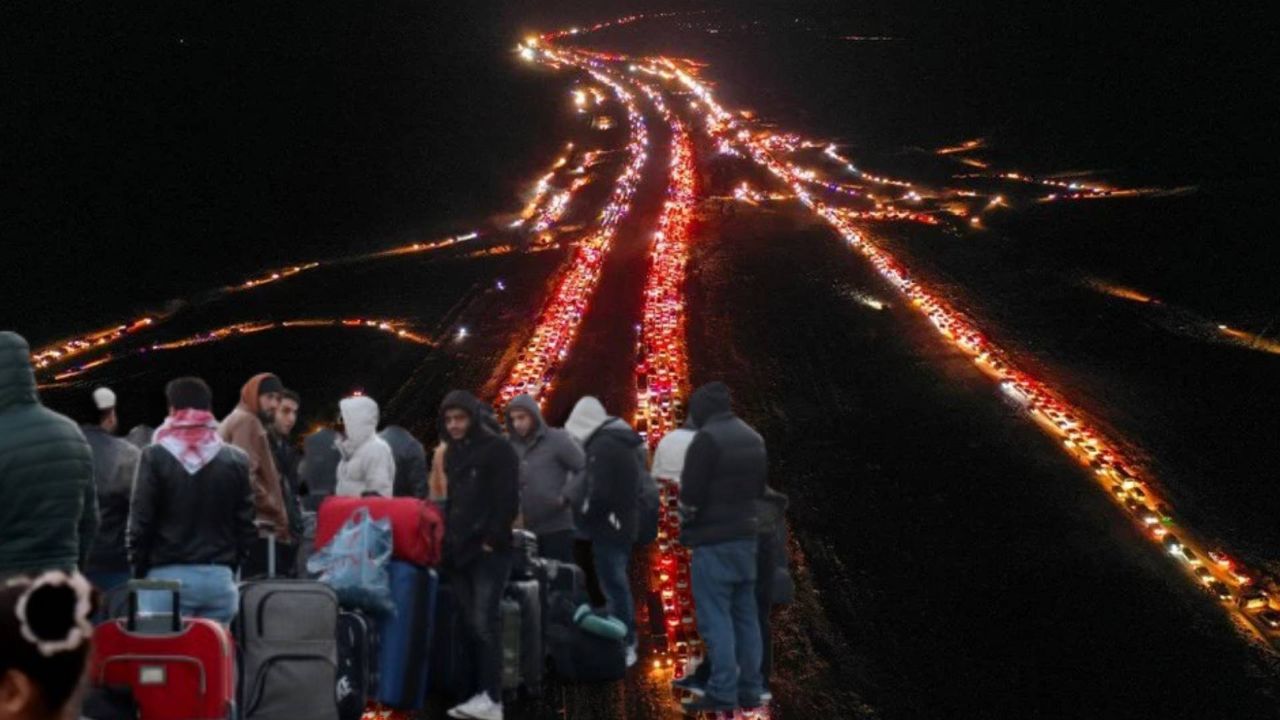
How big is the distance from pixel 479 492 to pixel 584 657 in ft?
5.15

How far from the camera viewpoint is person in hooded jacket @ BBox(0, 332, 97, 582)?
19.7 feet

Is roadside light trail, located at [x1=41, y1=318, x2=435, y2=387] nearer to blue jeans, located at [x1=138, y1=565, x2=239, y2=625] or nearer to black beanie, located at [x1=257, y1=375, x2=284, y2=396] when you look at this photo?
black beanie, located at [x1=257, y1=375, x2=284, y2=396]

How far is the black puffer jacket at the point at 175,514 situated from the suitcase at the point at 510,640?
7.61 ft

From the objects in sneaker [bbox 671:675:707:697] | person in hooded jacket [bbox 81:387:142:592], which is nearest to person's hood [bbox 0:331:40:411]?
person in hooded jacket [bbox 81:387:142:592]

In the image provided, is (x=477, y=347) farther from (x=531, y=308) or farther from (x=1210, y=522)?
(x=1210, y=522)

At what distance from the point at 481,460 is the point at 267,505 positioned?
1445 millimetres

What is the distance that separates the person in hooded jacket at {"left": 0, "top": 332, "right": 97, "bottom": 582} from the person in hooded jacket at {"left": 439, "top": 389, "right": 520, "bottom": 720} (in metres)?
3.15

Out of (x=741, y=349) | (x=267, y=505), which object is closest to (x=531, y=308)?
(x=741, y=349)

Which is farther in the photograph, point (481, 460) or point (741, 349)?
point (741, 349)

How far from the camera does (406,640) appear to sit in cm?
895

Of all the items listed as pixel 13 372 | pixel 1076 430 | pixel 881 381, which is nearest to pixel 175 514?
pixel 13 372

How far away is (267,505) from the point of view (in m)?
9.14

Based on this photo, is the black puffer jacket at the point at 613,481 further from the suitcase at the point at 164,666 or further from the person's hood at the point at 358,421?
the suitcase at the point at 164,666

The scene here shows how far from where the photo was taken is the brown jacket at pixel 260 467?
30.0ft
